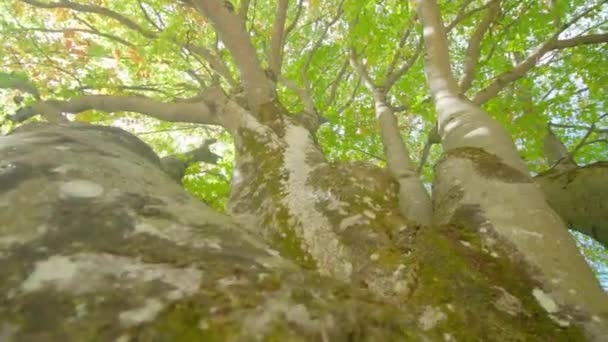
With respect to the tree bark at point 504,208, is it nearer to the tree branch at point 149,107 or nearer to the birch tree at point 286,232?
the birch tree at point 286,232

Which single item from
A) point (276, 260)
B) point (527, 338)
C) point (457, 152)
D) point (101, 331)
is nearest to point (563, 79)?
point (457, 152)

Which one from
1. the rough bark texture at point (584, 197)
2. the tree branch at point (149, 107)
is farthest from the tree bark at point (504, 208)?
the tree branch at point (149, 107)

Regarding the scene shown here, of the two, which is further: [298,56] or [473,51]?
[298,56]

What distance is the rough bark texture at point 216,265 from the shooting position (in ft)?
2.61

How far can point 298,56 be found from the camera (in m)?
8.09

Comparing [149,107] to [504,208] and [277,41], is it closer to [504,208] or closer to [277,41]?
[277,41]

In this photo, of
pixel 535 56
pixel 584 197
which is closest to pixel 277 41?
pixel 535 56

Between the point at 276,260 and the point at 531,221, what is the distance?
4.32ft

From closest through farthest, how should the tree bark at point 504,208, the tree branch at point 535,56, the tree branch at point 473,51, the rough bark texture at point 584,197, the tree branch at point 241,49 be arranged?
1. the tree bark at point 504,208
2. the rough bark texture at point 584,197
3. the tree branch at point 241,49
4. the tree branch at point 535,56
5. the tree branch at point 473,51

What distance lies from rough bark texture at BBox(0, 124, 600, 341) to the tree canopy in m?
2.21

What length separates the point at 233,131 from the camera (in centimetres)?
366

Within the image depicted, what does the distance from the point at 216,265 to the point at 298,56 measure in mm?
7595

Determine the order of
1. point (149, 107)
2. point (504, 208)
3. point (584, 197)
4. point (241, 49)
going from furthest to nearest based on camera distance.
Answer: point (149, 107) → point (241, 49) → point (584, 197) → point (504, 208)

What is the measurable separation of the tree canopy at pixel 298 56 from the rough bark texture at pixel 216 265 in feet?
7.26
